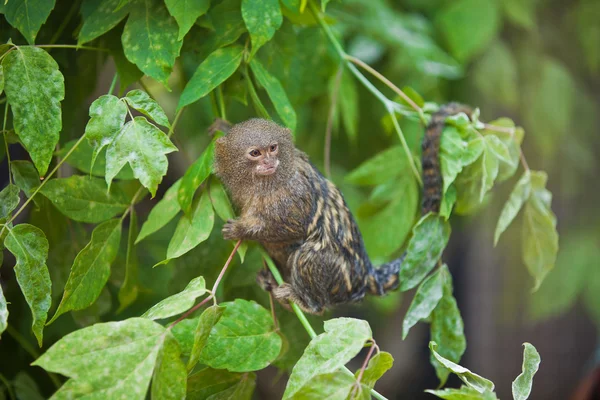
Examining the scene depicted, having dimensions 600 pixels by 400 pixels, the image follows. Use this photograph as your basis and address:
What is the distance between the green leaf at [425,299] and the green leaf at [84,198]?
868 millimetres

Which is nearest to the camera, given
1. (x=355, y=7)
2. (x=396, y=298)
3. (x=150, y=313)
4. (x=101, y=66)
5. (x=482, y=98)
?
(x=150, y=313)

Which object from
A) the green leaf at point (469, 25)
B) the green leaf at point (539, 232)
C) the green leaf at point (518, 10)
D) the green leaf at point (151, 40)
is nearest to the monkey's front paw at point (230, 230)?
the green leaf at point (151, 40)

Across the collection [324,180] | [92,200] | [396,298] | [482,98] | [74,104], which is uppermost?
[74,104]

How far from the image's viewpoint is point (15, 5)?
157cm

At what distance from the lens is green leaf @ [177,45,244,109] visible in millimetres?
1619

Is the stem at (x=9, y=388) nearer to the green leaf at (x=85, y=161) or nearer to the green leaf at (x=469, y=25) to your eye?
the green leaf at (x=85, y=161)

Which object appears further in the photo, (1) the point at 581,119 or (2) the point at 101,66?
(1) the point at 581,119

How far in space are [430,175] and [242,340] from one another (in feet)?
2.97

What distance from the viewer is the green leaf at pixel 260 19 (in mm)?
1629

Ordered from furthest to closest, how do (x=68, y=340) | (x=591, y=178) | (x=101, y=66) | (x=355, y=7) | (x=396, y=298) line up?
(x=591, y=178) < (x=396, y=298) < (x=355, y=7) < (x=101, y=66) < (x=68, y=340)

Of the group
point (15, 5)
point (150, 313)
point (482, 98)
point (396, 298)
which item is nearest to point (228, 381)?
point (150, 313)

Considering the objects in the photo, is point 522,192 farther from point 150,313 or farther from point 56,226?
point 56,226

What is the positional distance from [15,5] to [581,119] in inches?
146

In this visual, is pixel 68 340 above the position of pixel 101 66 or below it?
below
